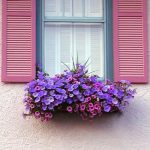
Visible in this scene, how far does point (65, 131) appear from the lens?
5871 millimetres

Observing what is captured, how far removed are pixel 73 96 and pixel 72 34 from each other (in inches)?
37.4

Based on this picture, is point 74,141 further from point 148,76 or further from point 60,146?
point 148,76

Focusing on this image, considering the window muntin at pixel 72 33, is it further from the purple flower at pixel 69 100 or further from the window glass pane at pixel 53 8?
the purple flower at pixel 69 100

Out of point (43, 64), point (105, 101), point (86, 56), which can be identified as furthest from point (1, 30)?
point (105, 101)

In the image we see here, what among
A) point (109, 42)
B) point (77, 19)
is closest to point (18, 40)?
point (77, 19)

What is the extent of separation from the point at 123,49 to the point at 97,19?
1.60 feet

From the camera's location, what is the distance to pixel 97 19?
248 inches

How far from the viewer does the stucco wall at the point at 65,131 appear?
5852mm

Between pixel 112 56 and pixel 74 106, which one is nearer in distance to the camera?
pixel 74 106

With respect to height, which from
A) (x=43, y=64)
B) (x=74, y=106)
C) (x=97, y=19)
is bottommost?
(x=74, y=106)

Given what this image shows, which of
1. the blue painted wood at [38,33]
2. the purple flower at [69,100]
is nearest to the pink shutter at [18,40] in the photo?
the blue painted wood at [38,33]

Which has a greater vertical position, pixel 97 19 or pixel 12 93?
pixel 97 19

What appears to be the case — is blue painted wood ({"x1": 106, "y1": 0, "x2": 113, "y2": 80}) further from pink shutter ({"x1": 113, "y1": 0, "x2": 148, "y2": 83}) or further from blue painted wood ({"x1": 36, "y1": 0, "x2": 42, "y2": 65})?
blue painted wood ({"x1": 36, "y1": 0, "x2": 42, "y2": 65})

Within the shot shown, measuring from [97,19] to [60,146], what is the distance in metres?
1.51
